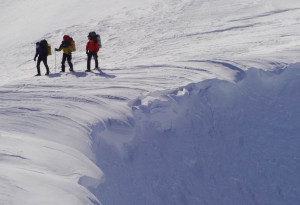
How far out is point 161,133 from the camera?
9.34 meters

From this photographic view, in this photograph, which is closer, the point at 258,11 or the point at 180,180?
the point at 180,180

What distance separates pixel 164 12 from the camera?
24.0 meters

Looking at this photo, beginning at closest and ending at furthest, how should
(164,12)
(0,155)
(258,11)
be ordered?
(0,155) < (258,11) < (164,12)

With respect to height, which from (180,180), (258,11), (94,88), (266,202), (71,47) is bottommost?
(266,202)

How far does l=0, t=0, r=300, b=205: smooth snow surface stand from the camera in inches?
263

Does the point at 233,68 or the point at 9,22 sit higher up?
the point at 9,22

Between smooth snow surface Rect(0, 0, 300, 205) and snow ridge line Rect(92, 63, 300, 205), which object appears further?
snow ridge line Rect(92, 63, 300, 205)

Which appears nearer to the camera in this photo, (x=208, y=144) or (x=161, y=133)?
(x=161, y=133)

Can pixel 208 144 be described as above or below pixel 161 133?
Result: below

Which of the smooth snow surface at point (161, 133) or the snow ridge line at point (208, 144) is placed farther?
the snow ridge line at point (208, 144)

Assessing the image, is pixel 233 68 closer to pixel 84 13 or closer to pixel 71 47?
pixel 71 47

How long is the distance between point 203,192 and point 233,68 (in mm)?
3799

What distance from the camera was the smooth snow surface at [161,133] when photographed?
6.68m

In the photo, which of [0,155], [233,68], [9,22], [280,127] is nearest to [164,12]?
[9,22]
